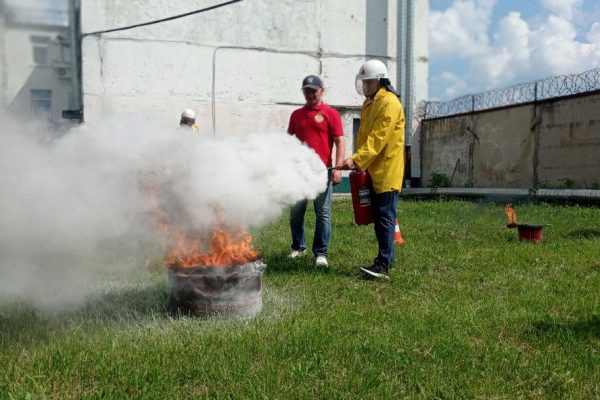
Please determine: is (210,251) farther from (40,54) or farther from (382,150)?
(382,150)

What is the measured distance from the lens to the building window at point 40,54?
3849 millimetres

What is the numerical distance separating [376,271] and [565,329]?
7.27ft

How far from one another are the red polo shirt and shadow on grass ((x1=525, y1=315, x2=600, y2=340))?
127 inches

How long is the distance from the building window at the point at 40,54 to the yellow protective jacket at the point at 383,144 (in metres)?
2.98

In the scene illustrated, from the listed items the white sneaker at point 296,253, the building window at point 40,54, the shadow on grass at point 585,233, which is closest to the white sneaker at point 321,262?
the white sneaker at point 296,253

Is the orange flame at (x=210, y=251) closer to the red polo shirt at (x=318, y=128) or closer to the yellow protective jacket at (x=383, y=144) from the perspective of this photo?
the yellow protective jacket at (x=383, y=144)

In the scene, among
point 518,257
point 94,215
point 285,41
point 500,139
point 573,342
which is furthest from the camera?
point 285,41

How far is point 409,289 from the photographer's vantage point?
5.41 metres

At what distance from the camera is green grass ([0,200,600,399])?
3123 mm

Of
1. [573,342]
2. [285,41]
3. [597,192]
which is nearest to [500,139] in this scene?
[597,192]

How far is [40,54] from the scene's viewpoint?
13.0 ft

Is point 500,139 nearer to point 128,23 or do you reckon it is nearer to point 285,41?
point 285,41

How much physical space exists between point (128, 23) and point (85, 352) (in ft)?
52.9

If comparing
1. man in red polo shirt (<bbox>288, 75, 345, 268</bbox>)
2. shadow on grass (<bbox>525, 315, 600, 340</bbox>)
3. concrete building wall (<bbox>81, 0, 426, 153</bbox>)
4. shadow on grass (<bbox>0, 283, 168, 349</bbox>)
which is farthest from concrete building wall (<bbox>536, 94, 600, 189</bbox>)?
shadow on grass (<bbox>0, 283, 168, 349</bbox>)
